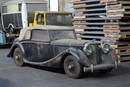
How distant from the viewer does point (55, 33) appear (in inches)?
334

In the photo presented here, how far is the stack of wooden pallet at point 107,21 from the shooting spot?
9219 mm

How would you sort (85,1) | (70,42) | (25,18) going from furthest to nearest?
1. (25,18)
2. (85,1)
3. (70,42)

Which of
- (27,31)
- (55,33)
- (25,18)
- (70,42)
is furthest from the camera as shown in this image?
(25,18)

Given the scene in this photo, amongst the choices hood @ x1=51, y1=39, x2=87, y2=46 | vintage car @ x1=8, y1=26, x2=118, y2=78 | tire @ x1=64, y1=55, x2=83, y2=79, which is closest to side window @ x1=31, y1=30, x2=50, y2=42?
vintage car @ x1=8, y1=26, x2=118, y2=78

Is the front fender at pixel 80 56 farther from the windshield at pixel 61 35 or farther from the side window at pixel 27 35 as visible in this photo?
the side window at pixel 27 35

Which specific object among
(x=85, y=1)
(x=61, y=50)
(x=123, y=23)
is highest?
(x=85, y=1)

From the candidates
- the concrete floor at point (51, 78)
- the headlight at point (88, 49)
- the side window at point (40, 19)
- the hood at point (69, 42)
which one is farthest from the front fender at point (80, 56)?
the side window at point (40, 19)

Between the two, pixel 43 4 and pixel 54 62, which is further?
pixel 43 4

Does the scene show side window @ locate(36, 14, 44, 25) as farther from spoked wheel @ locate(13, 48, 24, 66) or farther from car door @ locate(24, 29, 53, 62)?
car door @ locate(24, 29, 53, 62)

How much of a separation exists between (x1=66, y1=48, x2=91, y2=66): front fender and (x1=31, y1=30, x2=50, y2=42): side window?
135 centimetres

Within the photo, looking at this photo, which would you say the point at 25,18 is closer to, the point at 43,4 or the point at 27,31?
the point at 43,4

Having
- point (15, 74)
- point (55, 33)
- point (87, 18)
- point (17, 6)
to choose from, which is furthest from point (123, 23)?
point (17, 6)

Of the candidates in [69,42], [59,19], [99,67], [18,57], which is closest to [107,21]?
[69,42]

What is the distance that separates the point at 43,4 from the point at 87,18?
659 cm
